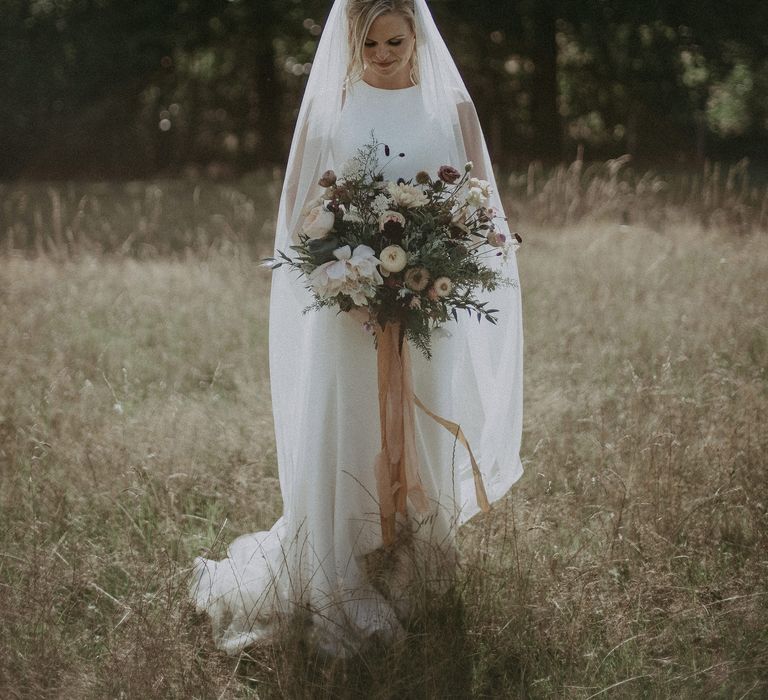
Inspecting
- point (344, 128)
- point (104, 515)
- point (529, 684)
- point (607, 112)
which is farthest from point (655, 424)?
point (607, 112)

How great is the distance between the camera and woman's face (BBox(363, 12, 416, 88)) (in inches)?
117

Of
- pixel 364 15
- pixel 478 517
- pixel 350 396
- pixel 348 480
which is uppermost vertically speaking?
pixel 364 15

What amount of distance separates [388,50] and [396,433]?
132 cm

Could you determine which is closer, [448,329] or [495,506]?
[448,329]

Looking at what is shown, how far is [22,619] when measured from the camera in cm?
307

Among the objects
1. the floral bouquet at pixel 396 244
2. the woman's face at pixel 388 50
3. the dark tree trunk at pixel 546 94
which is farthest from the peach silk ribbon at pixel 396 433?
the dark tree trunk at pixel 546 94

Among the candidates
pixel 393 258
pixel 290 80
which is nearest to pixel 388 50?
pixel 393 258

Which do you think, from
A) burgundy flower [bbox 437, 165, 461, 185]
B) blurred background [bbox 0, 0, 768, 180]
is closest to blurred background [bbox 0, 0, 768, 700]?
burgundy flower [bbox 437, 165, 461, 185]

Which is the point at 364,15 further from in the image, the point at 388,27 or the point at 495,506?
the point at 495,506

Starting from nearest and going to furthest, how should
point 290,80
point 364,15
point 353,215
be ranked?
point 353,215, point 364,15, point 290,80

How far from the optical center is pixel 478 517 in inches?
157

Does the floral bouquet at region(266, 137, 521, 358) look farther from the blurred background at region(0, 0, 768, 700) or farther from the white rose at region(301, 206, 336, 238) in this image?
the blurred background at region(0, 0, 768, 700)

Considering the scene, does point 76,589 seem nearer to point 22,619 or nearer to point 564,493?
point 22,619

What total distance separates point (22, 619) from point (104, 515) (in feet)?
3.36
